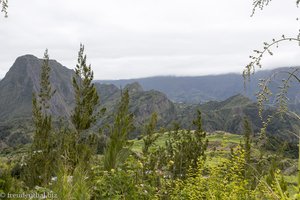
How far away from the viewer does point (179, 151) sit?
43.8 ft

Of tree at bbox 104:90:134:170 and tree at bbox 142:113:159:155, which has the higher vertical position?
tree at bbox 104:90:134:170

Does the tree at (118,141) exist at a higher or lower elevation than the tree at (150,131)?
higher

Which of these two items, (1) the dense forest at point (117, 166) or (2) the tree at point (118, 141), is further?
(2) the tree at point (118, 141)

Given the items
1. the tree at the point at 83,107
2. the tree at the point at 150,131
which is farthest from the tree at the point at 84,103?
the tree at the point at 150,131

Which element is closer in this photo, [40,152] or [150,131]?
[40,152]

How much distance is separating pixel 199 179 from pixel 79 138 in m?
4.01

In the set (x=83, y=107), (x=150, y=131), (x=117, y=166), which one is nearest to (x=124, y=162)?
(x=117, y=166)

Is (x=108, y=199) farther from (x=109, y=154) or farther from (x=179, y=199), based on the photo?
(x=179, y=199)

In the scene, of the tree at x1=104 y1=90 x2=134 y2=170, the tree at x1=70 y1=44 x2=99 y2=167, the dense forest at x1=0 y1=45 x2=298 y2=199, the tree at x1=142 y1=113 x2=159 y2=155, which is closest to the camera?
the dense forest at x1=0 y1=45 x2=298 y2=199

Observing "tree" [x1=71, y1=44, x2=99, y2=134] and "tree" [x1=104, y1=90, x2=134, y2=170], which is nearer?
"tree" [x1=104, y1=90, x2=134, y2=170]

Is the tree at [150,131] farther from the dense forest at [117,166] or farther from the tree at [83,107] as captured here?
the tree at [83,107]

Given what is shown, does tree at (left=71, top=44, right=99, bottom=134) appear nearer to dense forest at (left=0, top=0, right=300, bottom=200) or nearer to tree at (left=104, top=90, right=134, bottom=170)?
dense forest at (left=0, top=0, right=300, bottom=200)

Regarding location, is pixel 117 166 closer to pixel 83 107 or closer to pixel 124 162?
pixel 124 162

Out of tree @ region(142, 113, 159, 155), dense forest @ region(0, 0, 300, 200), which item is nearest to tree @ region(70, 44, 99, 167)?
dense forest @ region(0, 0, 300, 200)
